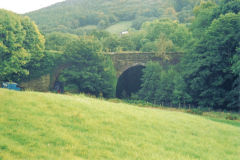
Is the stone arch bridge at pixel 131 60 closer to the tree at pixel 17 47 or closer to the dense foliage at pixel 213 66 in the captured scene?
the dense foliage at pixel 213 66

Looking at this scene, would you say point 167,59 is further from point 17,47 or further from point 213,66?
point 17,47

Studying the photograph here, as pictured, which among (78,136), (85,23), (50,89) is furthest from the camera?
(85,23)

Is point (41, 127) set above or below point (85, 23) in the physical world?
below

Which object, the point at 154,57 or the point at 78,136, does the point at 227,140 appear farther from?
the point at 154,57

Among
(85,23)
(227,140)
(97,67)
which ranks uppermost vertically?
(85,23)

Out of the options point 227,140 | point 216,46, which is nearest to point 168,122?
point 227,140

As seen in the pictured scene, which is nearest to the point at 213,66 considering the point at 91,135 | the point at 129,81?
the point at 129,81

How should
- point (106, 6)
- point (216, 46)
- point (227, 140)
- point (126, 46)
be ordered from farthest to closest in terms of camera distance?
point (106, 6) < point (126, 46) < point (216, 46) < point (227, 140)

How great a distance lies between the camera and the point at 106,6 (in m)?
111

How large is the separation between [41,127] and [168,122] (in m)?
6.82

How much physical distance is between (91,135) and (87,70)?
92.0ft

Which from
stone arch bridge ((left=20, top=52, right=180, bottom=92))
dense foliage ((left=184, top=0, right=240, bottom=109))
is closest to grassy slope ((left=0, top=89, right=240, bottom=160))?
dense foliage ((left=184, top=0, right=240, bottom=109))

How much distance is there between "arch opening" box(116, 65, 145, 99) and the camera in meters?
42.9

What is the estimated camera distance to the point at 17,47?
3136cm
